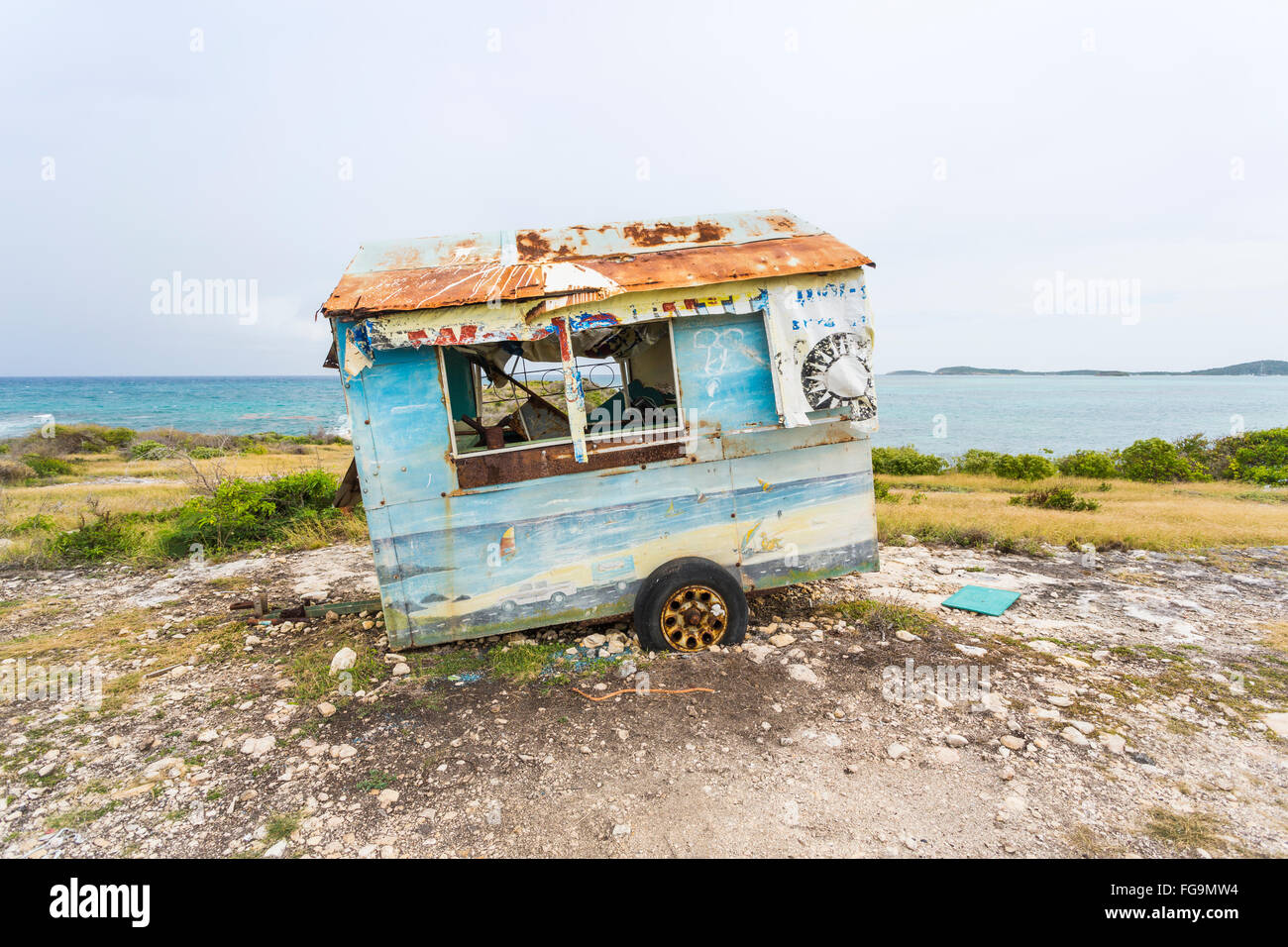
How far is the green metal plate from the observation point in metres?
5.38

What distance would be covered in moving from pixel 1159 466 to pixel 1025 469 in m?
3.35

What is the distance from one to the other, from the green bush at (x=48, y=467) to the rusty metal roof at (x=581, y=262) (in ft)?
67.4

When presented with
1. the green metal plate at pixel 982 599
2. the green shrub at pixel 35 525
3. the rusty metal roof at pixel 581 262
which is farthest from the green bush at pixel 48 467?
the green metal plate at pixel 982 599

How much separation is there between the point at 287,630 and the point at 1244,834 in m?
6.69

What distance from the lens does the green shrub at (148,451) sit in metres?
20.8

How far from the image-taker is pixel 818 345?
4.28 m

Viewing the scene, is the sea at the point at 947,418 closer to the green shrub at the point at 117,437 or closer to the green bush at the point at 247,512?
the green shrub at the point at 117,437

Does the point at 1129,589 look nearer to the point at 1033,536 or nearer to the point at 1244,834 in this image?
the point at 1033,536

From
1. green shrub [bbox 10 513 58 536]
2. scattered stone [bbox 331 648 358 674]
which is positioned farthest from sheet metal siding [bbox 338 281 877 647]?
green shrub [bbox 10 513 58 536]

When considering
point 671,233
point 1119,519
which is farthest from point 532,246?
point 1119,519

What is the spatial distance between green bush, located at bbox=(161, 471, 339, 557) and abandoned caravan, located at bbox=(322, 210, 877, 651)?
5601 millimetres

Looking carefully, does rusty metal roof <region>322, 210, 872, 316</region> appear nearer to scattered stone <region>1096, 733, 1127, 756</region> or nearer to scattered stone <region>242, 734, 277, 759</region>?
scattered stone <region>242, 734, 277, 759</region>

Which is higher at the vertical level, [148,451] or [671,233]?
[671,233]

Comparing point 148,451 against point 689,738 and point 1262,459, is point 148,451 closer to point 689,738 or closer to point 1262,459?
point 689,738
